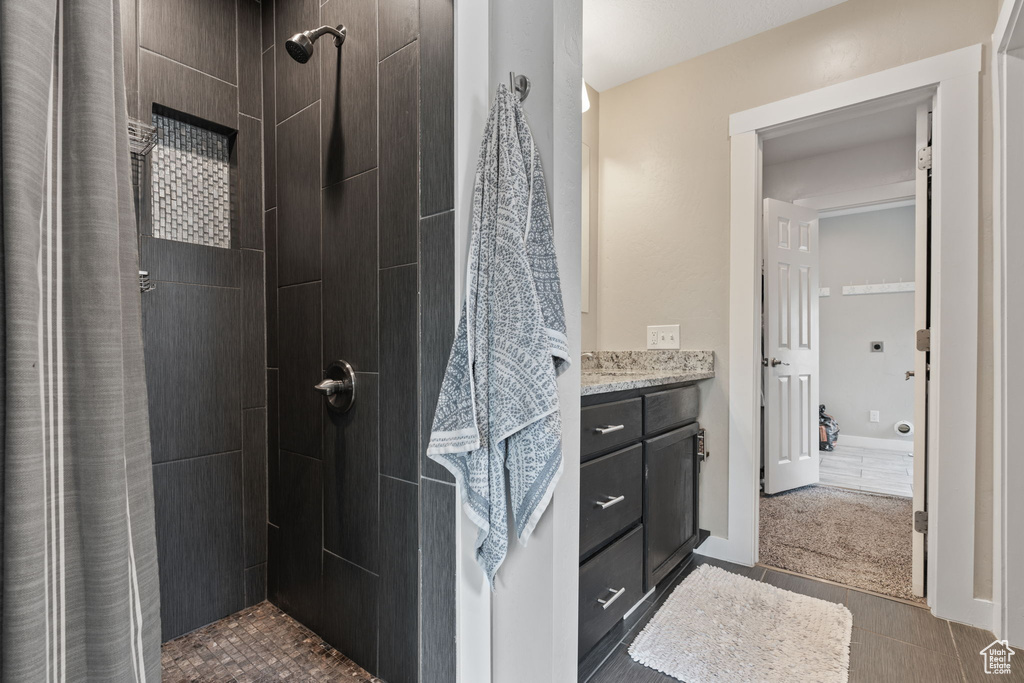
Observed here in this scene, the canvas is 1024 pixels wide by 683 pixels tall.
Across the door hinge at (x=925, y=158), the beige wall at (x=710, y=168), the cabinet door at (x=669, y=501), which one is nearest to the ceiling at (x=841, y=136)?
the beige wall at (x=710, y=168)

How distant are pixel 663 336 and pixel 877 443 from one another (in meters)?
3.90

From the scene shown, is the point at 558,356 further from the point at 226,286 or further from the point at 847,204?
the point at 847,204

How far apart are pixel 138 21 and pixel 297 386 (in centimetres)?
114

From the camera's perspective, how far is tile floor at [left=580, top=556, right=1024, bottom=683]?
1.45 m

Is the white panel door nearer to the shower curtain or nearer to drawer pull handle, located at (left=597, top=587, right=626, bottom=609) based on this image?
drawer pull handle, located at (left=597, top=587, right=626, bottom=609)

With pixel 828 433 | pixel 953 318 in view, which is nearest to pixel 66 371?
pixel 953 318

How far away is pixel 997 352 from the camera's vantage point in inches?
64.1

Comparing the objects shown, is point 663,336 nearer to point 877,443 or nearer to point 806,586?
point 806,586

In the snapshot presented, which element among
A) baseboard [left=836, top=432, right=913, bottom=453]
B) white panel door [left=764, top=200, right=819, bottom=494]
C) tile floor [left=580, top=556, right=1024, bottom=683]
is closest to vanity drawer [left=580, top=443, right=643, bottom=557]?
tile floor [left=580, top=556, right=1024, bottom=683]

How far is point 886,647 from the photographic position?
1592mm

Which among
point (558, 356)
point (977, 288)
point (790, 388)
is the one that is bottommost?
point (790, 388)

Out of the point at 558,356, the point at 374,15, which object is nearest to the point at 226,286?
the point at 374,15

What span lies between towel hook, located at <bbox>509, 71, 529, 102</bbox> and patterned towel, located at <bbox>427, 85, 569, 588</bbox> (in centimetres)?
4

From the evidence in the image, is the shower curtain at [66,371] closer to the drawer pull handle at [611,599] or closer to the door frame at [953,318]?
the drawer pull handle at [611,599]
